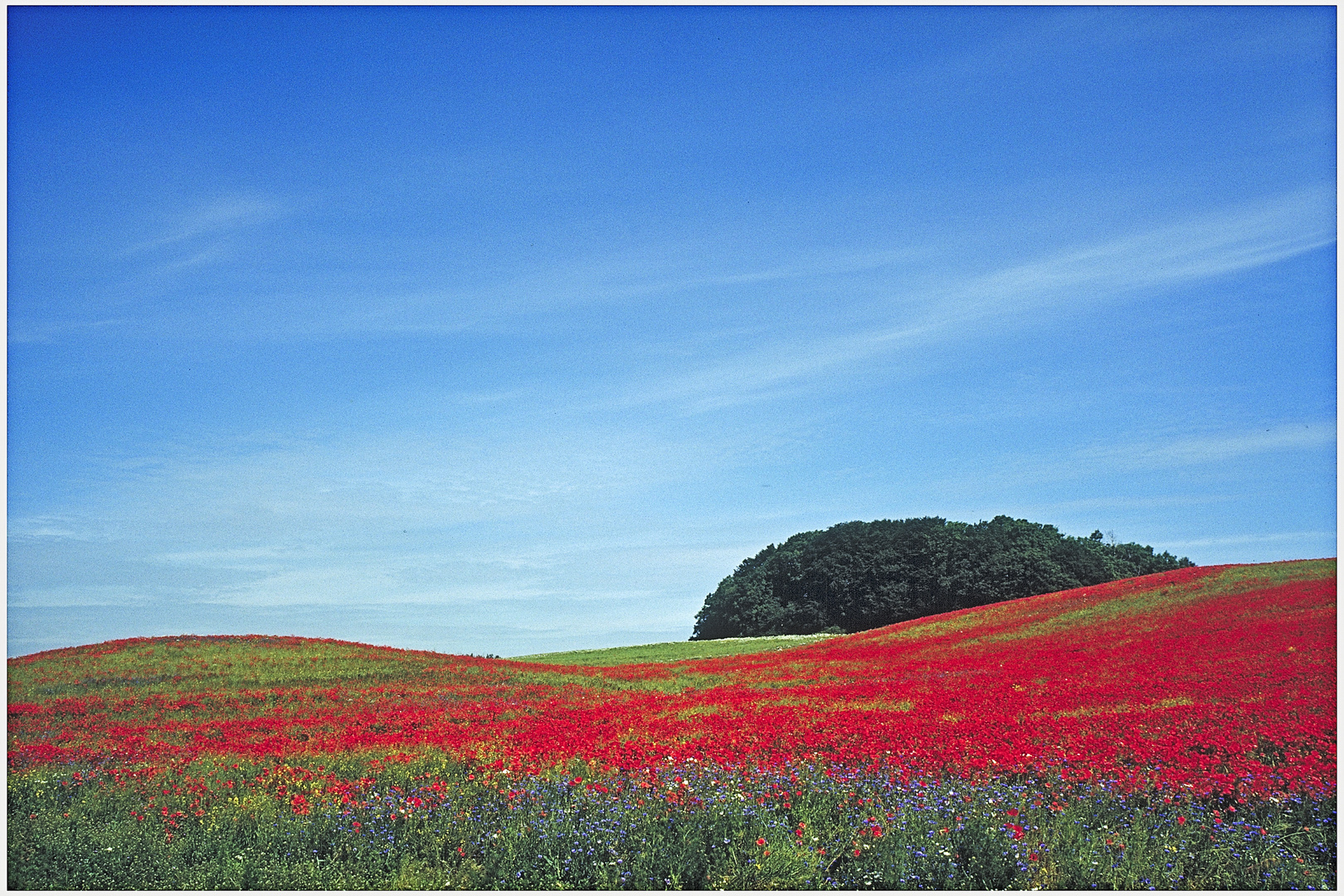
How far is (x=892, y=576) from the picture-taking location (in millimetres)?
70688

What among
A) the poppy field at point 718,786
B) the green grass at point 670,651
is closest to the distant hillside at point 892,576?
the green grass at point 670,651

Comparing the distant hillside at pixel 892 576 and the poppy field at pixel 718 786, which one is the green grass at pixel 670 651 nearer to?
the distant hillside at pixel 892 576

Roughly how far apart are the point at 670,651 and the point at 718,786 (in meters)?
46.6

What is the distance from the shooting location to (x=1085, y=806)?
9164 mm

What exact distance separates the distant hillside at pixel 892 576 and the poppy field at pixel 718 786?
47.7 m

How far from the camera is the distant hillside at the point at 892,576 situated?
69.7 metres

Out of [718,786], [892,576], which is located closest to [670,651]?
[892,576]

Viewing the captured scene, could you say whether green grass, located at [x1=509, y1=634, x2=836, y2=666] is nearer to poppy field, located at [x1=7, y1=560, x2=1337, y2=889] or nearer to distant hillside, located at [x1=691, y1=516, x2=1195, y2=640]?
distant hillside, located at [x1=691, y1=516, x2=1195, y2=640]

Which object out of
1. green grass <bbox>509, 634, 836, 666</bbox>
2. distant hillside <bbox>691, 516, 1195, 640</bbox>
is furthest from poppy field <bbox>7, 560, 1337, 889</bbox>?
distant hillside <bbox>691, 516, 1195, 640</bbox>

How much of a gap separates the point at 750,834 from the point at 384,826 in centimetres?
381

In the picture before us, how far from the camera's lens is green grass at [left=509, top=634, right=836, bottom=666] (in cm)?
4959

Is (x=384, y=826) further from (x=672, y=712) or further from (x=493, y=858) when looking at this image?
(x=672, y=712)

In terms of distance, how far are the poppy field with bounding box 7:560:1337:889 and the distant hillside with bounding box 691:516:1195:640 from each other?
47701 mm

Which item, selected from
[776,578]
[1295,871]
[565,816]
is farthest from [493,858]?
[776,578]
